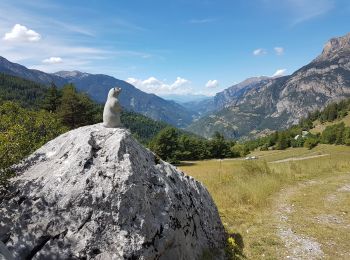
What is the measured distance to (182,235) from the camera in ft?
31.6

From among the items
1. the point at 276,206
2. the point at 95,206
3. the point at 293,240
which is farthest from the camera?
the point at 276,206

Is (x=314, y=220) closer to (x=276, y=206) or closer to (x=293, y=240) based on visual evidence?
(x=276, y=206)

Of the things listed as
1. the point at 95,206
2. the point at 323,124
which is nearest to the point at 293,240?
the point at 95,206

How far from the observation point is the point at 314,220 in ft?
53.8

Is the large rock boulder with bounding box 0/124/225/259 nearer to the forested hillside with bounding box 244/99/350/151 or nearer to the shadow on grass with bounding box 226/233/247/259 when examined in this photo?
the shadow on grass with bounding box 226/233/247/259

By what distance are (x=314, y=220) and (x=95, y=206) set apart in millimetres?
12233

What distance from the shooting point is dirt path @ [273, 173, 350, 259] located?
12766 mm

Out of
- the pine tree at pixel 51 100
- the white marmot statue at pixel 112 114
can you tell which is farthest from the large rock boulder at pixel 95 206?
the pine tree at pixel 51 100

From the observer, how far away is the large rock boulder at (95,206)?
779 centimetres

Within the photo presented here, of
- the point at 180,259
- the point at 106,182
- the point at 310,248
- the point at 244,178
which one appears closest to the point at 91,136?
the point at 106,182

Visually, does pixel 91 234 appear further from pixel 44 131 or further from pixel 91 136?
pixel 44 131

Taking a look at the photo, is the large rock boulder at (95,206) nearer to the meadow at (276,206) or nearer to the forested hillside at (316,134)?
the meadow at (276,206)

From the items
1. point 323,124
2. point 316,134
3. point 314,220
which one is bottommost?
point 314,220

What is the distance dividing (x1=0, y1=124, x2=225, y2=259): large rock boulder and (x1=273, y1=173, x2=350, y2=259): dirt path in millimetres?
5191
